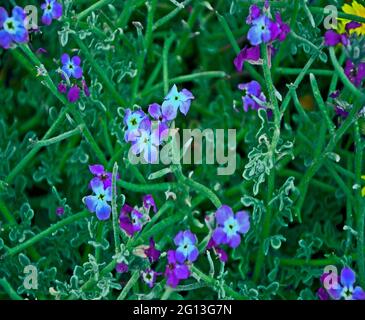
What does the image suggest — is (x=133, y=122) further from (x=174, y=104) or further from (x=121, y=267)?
(x=121, y=267)

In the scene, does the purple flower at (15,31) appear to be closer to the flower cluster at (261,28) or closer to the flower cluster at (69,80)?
the flower cluster at (69,80)

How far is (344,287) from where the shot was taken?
1046 mm

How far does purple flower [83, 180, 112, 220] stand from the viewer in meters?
1.06

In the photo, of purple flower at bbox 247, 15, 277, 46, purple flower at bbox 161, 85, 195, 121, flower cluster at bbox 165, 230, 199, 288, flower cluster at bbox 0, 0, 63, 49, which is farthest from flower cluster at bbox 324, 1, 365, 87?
flower cluster at bbox 0, 0, 63, 49

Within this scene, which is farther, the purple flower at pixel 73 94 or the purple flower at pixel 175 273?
the purple flower at pixel 73 94

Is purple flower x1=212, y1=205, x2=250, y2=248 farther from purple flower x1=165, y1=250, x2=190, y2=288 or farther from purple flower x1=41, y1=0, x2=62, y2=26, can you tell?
purple flower x1=41, y1=0, x2=62, y2=26

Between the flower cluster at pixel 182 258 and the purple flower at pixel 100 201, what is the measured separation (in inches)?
5.1

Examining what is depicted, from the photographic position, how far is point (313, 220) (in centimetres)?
133

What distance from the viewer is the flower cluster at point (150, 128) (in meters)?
1.02

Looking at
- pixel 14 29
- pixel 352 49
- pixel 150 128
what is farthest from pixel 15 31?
pixel 352 49

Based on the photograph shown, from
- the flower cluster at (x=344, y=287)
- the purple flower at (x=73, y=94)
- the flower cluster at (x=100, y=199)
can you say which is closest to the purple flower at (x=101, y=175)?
the flower cluster at (x=100, y=199)

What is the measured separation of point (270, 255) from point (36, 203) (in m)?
0.48

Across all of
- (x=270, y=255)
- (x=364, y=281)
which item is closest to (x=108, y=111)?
(x=270, y=255)
